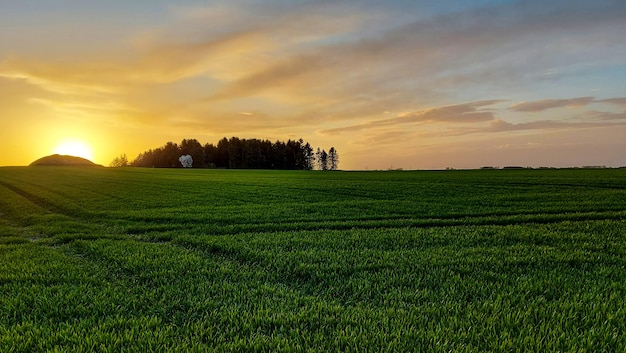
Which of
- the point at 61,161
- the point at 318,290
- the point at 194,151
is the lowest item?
the point at 318,290

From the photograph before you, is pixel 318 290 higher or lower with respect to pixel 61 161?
lower

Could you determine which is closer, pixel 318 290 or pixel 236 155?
pixel 318 290

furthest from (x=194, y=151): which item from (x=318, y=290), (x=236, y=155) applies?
(x=318, y=290)

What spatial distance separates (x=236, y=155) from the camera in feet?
491

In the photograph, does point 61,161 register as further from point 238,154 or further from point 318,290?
point 318,290

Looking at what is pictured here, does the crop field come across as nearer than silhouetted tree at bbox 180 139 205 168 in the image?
Yes

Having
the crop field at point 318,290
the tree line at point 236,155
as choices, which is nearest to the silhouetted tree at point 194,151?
the tree line at point 236,155

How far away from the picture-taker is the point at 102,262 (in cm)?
1080

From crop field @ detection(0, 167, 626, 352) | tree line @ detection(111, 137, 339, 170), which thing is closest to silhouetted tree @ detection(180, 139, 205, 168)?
tree line @ detection(111, 137, 339, 170)

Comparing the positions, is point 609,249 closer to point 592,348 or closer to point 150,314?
point 592,348

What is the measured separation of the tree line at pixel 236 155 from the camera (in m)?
148

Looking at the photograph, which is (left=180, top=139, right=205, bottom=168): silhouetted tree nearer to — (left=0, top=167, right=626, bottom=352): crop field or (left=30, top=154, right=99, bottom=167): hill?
(left=30, top=154, right=99, bottom=167): hill

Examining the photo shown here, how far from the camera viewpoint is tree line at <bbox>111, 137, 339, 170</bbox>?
148500mm

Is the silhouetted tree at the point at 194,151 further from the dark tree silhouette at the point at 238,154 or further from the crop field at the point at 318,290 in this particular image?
the crop field at the point at 318,290
